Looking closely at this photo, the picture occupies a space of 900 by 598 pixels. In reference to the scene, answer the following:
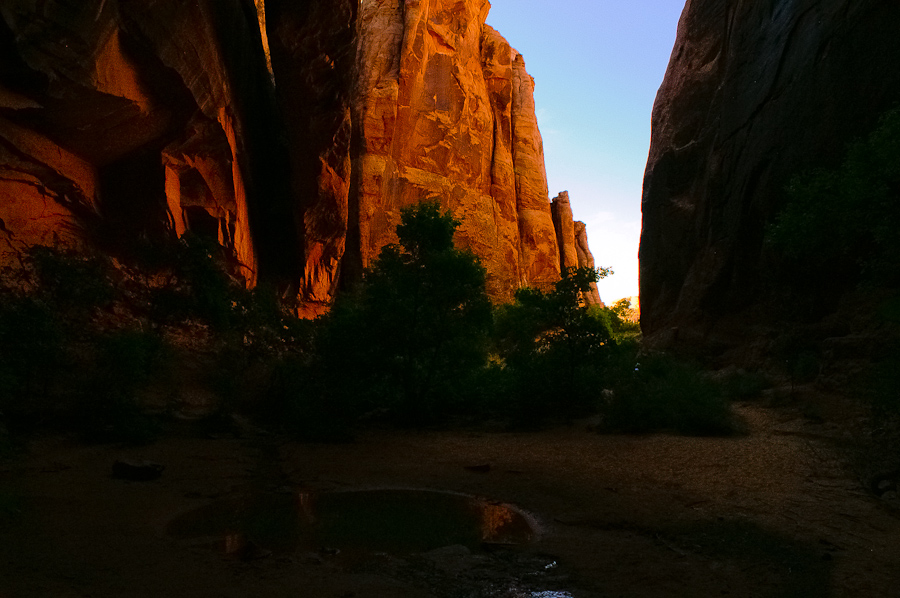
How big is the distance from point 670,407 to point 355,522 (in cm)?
823

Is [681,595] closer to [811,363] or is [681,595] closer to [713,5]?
[811,363]

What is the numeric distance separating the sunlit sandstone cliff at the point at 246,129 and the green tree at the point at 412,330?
1905 mm

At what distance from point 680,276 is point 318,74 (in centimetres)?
1540

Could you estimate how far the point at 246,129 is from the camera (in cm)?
1889

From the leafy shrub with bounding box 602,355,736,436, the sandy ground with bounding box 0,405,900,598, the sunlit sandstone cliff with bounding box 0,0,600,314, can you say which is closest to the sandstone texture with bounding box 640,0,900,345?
the leafy shrub with bounding box 602,355,736,436

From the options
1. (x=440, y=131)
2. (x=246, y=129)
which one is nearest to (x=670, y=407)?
(x=246, y=129)

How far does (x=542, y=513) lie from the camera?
6797mm

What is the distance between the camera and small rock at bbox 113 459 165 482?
790 centimetres

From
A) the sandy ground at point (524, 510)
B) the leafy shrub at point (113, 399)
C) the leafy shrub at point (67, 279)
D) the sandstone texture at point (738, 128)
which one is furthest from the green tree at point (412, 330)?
the sandstone texture at point (738, 128)

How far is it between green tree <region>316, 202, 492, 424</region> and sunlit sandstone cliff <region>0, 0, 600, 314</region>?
190 cm

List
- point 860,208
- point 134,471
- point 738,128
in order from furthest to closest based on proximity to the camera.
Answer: point 738,128 < point 860,208 < point 134,471

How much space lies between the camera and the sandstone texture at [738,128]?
45.5ft

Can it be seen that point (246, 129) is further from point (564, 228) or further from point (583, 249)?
point (583, 249)

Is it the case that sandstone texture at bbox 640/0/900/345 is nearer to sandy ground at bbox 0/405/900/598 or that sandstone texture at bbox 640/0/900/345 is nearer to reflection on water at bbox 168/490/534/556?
sandy ground at bbox 0/405/900/598
